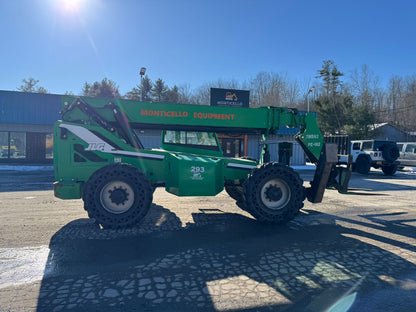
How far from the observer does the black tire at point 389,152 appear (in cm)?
1813

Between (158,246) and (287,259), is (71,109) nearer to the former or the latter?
(158,246)

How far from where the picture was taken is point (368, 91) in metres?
48.3

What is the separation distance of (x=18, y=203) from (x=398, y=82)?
64706 millimetres

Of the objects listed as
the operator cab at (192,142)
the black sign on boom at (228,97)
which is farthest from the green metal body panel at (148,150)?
the black sign on boom at (228,97)

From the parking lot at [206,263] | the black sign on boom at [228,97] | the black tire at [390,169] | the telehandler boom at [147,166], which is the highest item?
the black sign on boom at [228,97]

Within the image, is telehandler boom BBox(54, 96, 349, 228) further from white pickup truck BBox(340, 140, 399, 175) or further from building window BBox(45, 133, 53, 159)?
building window BBox(45, 133, 53, 159)

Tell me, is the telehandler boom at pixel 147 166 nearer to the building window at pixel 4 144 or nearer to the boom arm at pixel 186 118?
the boom arm at pixel 186 118

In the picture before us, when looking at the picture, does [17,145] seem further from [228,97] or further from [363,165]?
[363,165]

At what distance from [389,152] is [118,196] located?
19012 mm

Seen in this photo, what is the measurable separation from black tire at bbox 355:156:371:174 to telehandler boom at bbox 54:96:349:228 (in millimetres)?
14906

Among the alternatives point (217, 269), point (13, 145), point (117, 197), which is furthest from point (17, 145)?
Answer: point (217, 269)

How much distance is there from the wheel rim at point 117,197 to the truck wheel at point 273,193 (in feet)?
8.04

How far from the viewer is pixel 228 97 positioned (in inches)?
1003

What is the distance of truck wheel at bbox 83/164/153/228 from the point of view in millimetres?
5328
